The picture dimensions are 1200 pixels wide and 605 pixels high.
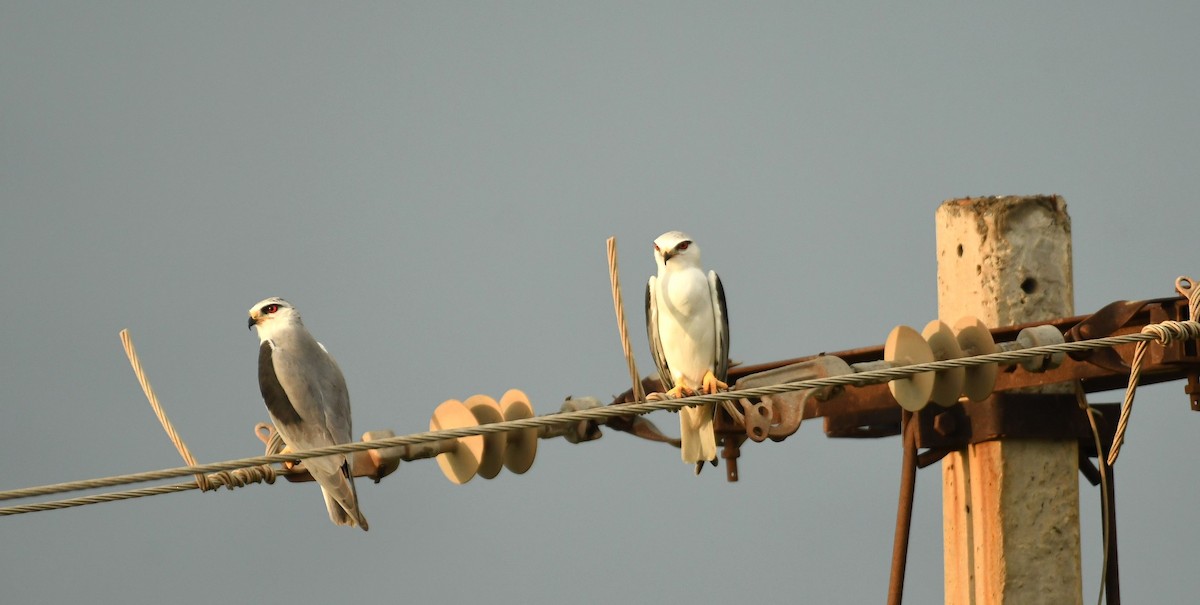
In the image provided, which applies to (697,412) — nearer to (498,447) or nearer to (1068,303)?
(498,447)

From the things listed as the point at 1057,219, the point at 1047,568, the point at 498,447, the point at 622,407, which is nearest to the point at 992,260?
the point at 1057,219

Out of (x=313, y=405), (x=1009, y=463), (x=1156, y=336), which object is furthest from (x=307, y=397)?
(x=1156, y=336)

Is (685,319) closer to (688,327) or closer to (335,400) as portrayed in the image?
(688,327)

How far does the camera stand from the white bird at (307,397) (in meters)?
8.77

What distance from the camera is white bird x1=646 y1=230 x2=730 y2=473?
30.5 ft

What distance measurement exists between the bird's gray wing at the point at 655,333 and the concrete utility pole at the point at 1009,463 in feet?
6.59

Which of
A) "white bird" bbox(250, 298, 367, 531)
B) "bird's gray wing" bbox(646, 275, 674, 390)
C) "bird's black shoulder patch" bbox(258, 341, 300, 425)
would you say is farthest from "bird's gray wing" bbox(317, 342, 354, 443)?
"bird's gray wing" bbox(646, 275, 674, 390)

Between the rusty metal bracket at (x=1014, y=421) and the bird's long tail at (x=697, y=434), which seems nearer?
the rusty metal bracket at (x=1014, y=421)

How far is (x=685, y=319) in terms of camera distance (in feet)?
30.9

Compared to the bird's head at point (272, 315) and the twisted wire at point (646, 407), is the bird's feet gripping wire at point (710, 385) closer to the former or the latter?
the twisted wire at point (646, 407)

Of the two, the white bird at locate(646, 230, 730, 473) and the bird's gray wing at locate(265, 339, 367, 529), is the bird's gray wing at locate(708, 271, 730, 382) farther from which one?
the bird's gray wing at locate(265, 339, 367, 529)

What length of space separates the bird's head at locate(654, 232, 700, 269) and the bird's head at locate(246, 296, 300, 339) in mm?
2463

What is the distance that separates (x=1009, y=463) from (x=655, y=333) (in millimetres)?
2901

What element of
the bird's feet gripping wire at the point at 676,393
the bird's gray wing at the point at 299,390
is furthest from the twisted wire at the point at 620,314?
the bird's gray wing at the point at 299,390
